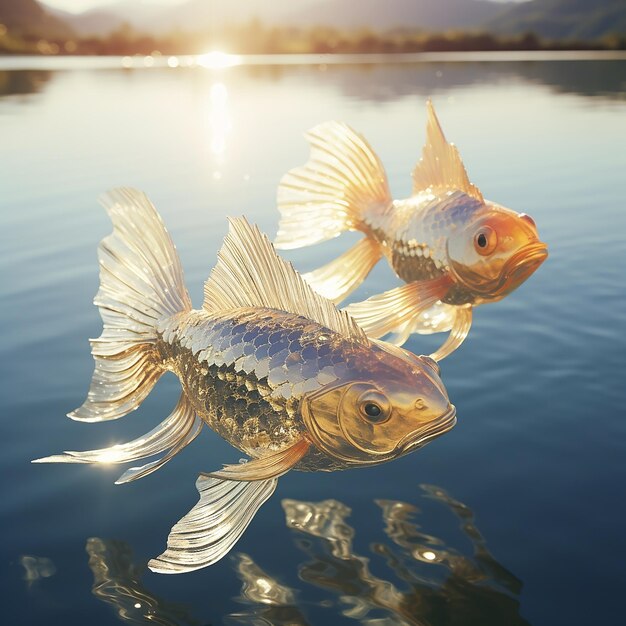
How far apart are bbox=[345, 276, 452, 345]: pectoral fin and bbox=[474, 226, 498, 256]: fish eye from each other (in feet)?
1.12

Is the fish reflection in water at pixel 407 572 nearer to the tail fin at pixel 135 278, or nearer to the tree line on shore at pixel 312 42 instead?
the tail fin at pixel 135 278

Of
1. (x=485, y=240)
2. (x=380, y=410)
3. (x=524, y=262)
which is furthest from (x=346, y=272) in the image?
(x=380, y=410)

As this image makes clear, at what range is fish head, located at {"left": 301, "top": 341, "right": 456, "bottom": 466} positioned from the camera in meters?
3.36

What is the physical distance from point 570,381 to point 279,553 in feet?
12.3

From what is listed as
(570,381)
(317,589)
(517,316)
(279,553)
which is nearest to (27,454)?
(279,553)

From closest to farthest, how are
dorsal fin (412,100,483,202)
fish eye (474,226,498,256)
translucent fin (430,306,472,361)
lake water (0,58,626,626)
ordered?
lake water (0,58,626,626) < fish eye (474,226,498,256) < dorsal fin (412,100,483,202) < translucent fin (430,306,472,361)

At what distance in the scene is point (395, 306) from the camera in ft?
17.8

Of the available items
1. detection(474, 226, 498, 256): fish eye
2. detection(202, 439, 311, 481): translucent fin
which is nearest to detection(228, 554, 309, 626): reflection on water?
detection(202, 439, 311, 481): translucent fin

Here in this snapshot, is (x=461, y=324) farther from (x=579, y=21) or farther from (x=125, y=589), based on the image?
(x=579, y=21)

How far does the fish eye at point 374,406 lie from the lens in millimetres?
3344

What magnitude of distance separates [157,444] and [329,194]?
2915 millimetres

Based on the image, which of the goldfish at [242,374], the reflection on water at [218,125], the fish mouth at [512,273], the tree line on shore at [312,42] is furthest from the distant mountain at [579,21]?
the goldfish at [242,374]

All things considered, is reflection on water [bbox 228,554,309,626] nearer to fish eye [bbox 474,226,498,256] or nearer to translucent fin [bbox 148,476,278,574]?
translucent fin [bbox 148,476,278,574]

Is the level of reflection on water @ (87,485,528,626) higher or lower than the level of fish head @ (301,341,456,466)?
lower
